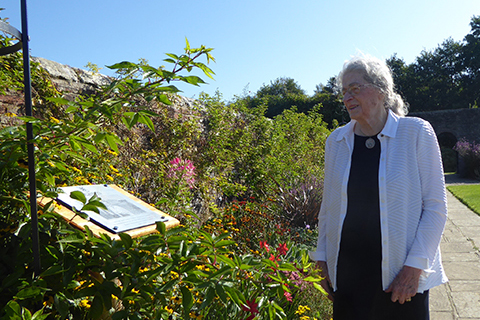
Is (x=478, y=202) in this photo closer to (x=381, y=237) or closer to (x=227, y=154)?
(x=227, y=154)

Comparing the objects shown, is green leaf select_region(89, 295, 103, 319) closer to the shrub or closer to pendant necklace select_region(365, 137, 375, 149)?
pendant necklace select_region(365, 137, 375, 149)

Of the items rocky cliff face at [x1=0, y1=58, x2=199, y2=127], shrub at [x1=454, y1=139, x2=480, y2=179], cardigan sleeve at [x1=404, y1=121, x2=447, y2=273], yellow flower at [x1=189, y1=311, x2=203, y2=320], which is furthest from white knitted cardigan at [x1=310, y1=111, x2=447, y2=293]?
shrub at [x1=454, y1=139, x2=480, y2=179]

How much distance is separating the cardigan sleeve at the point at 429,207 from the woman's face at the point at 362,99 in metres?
0.26

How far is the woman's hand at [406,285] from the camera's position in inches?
62.4

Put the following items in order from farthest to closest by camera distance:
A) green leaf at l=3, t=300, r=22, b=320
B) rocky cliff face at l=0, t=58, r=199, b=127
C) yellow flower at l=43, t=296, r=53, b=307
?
rocky cliff face at l=0, t=58, r=199, b=127 < yellow flower at l=43, t=296, r=53, b=307 < green leaf at l=3, t=300, r=22, b=320

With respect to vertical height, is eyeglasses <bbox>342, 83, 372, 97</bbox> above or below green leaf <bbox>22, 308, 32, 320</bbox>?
above

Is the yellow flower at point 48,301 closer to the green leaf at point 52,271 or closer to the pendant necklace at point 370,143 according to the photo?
the green leaf at point 52,271

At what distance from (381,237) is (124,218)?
1182 mm

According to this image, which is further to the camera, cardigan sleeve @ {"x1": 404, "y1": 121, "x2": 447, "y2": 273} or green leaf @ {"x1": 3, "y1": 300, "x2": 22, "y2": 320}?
cardigan sleeve @ {"x1": 404, "y1": 121, "x2": 447, "y2": 273}

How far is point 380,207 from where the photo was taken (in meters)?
1.69

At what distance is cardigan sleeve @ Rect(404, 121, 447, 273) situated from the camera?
158 centimetres

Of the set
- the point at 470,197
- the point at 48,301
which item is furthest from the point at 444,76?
the point at 48,301

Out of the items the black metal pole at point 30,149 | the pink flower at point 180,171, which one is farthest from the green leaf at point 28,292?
the pink flower at point 180,171

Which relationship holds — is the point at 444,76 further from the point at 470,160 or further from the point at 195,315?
the point at 195,315
